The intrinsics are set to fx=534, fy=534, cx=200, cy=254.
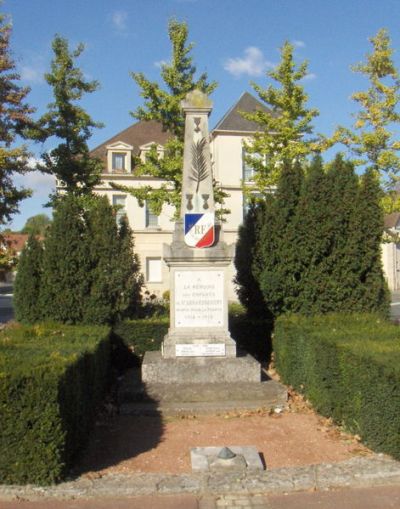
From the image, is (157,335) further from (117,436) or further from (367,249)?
(367,249)

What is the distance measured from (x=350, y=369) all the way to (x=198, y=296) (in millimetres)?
3202

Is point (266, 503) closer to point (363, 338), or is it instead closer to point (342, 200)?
point (363, 338)

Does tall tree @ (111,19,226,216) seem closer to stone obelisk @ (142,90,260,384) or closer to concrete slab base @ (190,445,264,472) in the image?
stone obelisk @ (142,90,260,384)

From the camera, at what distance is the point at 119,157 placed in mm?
35438

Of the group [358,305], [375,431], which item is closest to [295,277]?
[358,305]

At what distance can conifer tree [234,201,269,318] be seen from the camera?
11277 millimetres

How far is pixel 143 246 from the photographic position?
3572cm

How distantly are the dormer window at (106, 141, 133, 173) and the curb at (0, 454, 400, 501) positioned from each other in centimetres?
3111

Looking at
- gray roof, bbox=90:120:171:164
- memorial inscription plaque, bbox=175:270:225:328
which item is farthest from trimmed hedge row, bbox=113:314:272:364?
gray roof, bbox=90:120:171:164

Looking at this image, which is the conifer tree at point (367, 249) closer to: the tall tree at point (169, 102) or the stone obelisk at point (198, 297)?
the stone obelisk at point (198, 297)

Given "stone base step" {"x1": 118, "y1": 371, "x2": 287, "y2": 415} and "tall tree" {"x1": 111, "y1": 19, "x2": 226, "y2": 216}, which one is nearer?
"stone base step" {"x1": 118, "y1": 371, "x2": 287, "y2": 415}

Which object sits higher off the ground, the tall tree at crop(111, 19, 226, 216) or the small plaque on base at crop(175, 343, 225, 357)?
the tall tree at crop(111, 19, 226, 216)

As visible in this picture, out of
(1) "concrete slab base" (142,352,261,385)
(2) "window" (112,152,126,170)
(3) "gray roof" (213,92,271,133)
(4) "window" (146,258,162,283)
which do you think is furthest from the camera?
(4) "window" (146,258,162,283)

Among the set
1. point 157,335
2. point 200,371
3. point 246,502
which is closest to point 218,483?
point 246,502
